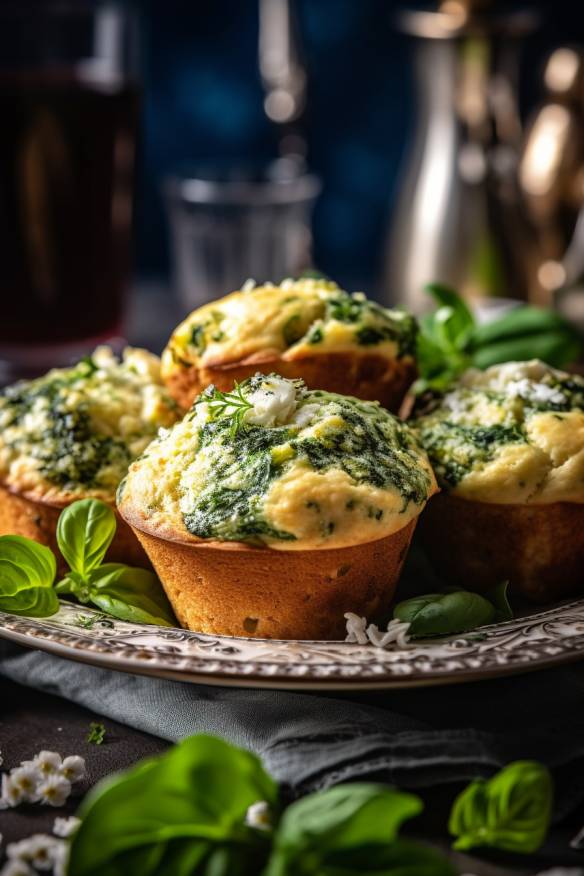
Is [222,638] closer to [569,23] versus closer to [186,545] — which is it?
[186,545]

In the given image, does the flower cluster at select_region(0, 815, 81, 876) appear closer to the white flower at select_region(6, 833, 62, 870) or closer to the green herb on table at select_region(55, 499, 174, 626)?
the white flower at select_region(6, 833, 62, 870)

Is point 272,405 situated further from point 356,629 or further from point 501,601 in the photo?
point 501,601

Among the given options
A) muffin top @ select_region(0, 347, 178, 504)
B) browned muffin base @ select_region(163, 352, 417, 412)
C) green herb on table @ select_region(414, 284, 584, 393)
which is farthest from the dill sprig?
green herb on table @ select_region(414, 284, 584, 393)

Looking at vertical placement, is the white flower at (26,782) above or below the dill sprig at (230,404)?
below

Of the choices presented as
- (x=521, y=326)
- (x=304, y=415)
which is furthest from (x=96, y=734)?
(x=521, y=326)

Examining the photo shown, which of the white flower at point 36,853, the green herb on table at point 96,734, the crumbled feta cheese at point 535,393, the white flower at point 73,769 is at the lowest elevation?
the green herb on table at point 96,734

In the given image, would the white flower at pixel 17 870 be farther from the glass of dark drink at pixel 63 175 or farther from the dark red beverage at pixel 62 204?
the dark red beverage at pixel 62 204

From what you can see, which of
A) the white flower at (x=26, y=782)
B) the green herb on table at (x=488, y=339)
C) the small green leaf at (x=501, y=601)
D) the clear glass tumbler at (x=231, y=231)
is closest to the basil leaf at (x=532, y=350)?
the green herb on table at (x=488, y=339)
